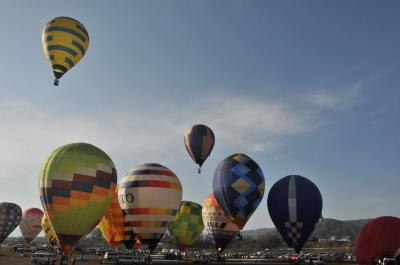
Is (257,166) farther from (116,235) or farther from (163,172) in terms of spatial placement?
(116,235)

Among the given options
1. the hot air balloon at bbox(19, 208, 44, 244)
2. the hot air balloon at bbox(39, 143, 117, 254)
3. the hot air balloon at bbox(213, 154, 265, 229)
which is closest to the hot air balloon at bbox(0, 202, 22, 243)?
the hot air balloon at bbox(19, 208, 44, 244)

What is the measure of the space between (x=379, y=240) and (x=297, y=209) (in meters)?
8.31

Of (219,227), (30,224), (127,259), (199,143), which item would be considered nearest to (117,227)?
(127,259)

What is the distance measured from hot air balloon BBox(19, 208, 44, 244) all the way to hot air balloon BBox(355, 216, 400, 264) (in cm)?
5985

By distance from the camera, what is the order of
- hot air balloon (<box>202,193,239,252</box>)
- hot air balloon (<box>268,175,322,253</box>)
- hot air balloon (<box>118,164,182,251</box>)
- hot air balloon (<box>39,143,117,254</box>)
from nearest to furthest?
1. hot air balloon (<box>39,143,117,254</box>)
2. hot air balloon (<box>118,164,182,251</box>)
3. hot air balloon (<box>268,175,322,253</box>)
4. hot air balloon (<box>202,193,239,252</box>)

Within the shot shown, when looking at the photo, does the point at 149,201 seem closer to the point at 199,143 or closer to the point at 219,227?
the point at 219,227

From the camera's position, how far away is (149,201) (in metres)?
36.8

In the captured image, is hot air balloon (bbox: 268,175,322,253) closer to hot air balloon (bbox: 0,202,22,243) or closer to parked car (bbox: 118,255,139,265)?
parked car (bbox: 118,255,139,265)

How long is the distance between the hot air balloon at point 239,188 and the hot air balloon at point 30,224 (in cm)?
4437

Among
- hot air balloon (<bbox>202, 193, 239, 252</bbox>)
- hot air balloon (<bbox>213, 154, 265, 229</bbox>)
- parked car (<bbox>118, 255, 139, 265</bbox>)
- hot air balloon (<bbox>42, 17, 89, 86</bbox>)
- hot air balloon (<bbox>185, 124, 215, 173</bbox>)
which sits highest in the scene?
hot air balloon (<bbox>42, 17, 89, 86</bbox>)

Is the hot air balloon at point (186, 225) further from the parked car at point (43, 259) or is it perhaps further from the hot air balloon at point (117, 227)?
the parked car at point (43, 259)

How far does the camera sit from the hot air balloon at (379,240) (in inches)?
1174

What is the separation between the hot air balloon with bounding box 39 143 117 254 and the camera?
28734 millimetres

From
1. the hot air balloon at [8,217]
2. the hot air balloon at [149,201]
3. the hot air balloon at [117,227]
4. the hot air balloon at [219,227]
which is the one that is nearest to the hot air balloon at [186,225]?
the hot air balloon at [219,227]
